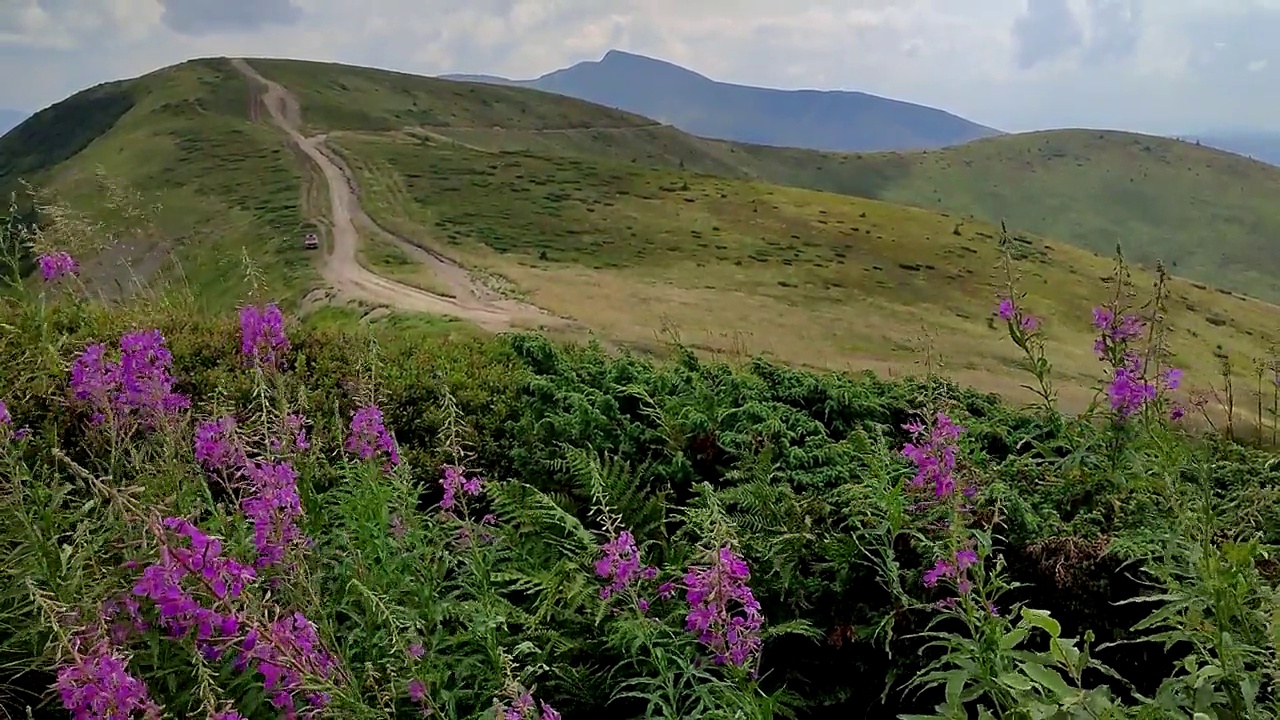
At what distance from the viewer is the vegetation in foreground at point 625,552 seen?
7.99 feet

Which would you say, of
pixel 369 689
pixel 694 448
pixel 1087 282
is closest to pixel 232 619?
pixel 369 689

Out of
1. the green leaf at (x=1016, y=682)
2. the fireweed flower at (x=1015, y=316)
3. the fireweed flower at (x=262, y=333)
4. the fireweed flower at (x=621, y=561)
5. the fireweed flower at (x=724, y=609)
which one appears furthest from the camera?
the fireweed flower at (x=262, y=333)

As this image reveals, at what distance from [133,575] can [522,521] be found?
5.61ft

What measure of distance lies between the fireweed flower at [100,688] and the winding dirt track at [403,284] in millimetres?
23945

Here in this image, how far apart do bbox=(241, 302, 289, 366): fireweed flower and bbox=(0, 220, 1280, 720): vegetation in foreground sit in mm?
19

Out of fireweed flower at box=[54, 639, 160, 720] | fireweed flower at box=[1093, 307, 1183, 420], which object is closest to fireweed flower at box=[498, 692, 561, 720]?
fireweed flower at box=[54, 639, 160, 720]

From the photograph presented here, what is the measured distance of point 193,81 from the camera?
9288cm

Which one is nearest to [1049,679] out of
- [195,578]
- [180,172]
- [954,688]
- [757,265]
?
[954,688]

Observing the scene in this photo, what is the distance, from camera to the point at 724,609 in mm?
2377

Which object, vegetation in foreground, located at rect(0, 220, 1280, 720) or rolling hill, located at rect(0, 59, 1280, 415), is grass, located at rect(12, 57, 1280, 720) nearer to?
vegetation in foreground, located at rect(0, 220, 1280, 720)

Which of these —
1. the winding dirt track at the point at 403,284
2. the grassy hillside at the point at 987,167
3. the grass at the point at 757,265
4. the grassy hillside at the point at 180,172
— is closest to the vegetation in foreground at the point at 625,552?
the grassy hillside at the point at 180,172

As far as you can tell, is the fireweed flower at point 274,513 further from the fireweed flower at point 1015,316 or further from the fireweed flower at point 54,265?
the fireweed flower at point 54,265

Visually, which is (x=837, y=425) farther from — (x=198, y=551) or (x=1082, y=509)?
(x=198, y=551)

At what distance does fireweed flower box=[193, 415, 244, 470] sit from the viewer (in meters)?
3.10
